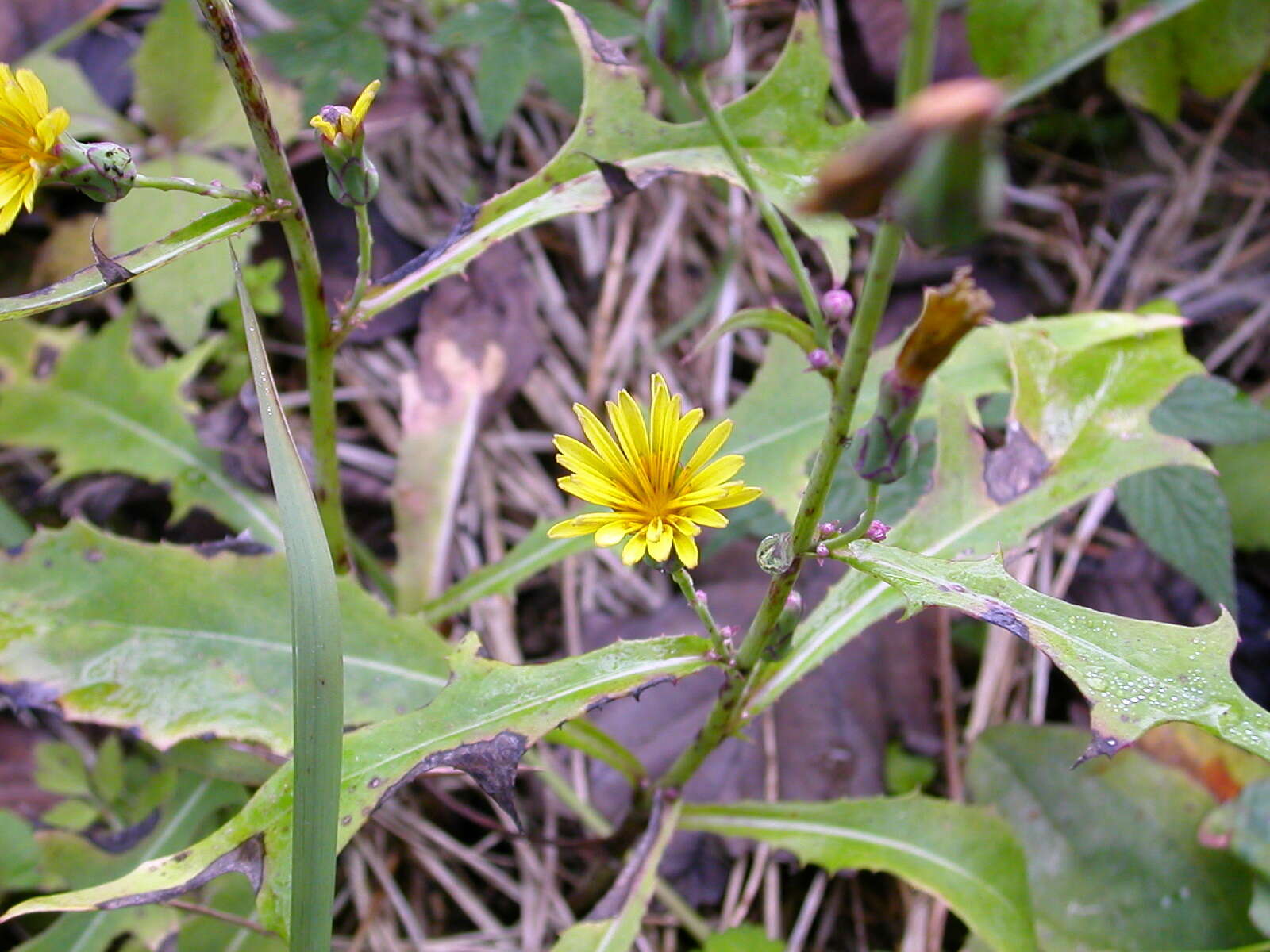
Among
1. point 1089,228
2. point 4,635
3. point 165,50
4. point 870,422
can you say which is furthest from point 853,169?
point 1089,228

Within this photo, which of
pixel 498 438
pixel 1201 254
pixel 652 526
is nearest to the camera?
pixel 652 526

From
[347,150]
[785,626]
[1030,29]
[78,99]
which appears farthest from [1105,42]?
[78,99]

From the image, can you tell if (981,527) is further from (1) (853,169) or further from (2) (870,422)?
(1) (853,169)

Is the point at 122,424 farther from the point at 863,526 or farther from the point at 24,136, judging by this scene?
the point at 863,526

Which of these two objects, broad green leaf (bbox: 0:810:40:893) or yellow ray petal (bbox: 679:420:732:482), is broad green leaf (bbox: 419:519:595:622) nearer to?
yellow ray petal (bbox: 679:420:732:482)

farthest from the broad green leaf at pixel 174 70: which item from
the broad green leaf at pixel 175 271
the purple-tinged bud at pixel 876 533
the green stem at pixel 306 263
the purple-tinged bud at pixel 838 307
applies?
the purple-tinged bud at pixel 876 533

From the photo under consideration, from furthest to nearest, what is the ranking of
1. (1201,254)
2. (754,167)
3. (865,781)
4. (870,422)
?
(1201,254), (865,781), (754,167), (870,422)

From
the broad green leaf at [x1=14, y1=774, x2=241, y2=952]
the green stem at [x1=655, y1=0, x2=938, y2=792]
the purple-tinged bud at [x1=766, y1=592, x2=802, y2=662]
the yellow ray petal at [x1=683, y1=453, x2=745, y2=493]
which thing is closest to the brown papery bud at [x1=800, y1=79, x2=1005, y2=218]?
the green stem at [x1=655, y1=0, x2=938, y2=792]

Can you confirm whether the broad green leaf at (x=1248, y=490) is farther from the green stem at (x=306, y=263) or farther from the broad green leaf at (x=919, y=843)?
the green stem at (x=306, y=263)
